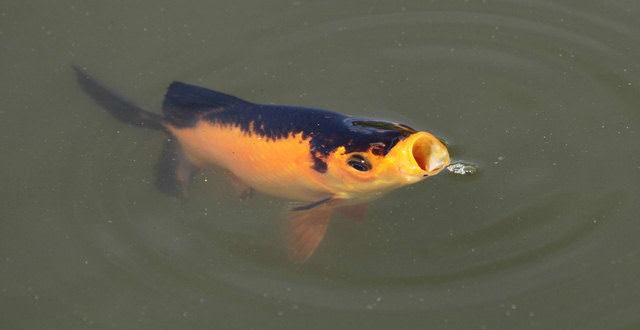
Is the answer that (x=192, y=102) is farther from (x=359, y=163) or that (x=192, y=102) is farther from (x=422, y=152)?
(x=422, y=152)

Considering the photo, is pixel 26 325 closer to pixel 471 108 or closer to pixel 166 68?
pixel 166 68

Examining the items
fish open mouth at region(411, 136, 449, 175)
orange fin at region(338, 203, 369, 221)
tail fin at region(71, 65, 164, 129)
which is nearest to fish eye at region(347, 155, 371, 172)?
fish open mouth at region(411, 136, 449, 175)

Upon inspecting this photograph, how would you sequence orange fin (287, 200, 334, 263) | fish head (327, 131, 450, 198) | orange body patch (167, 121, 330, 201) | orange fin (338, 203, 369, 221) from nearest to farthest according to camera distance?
fish head (327, 131, 450, 198) < orange body patch (167, 121, 330, 201) < orange fin (287, 200, 334, 263) < orange fin (338, 203, 369, 221)

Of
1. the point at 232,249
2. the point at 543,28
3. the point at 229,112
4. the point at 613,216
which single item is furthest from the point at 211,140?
the point at 543,28

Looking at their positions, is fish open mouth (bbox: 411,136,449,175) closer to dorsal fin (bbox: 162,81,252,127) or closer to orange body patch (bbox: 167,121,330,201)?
orange body patch (bbox: 167,121,330,201)

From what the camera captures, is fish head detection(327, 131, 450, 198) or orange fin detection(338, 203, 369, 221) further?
orange fin detection(338, 203, 369, 221)

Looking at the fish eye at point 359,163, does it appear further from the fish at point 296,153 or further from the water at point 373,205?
the water at point 373,205
